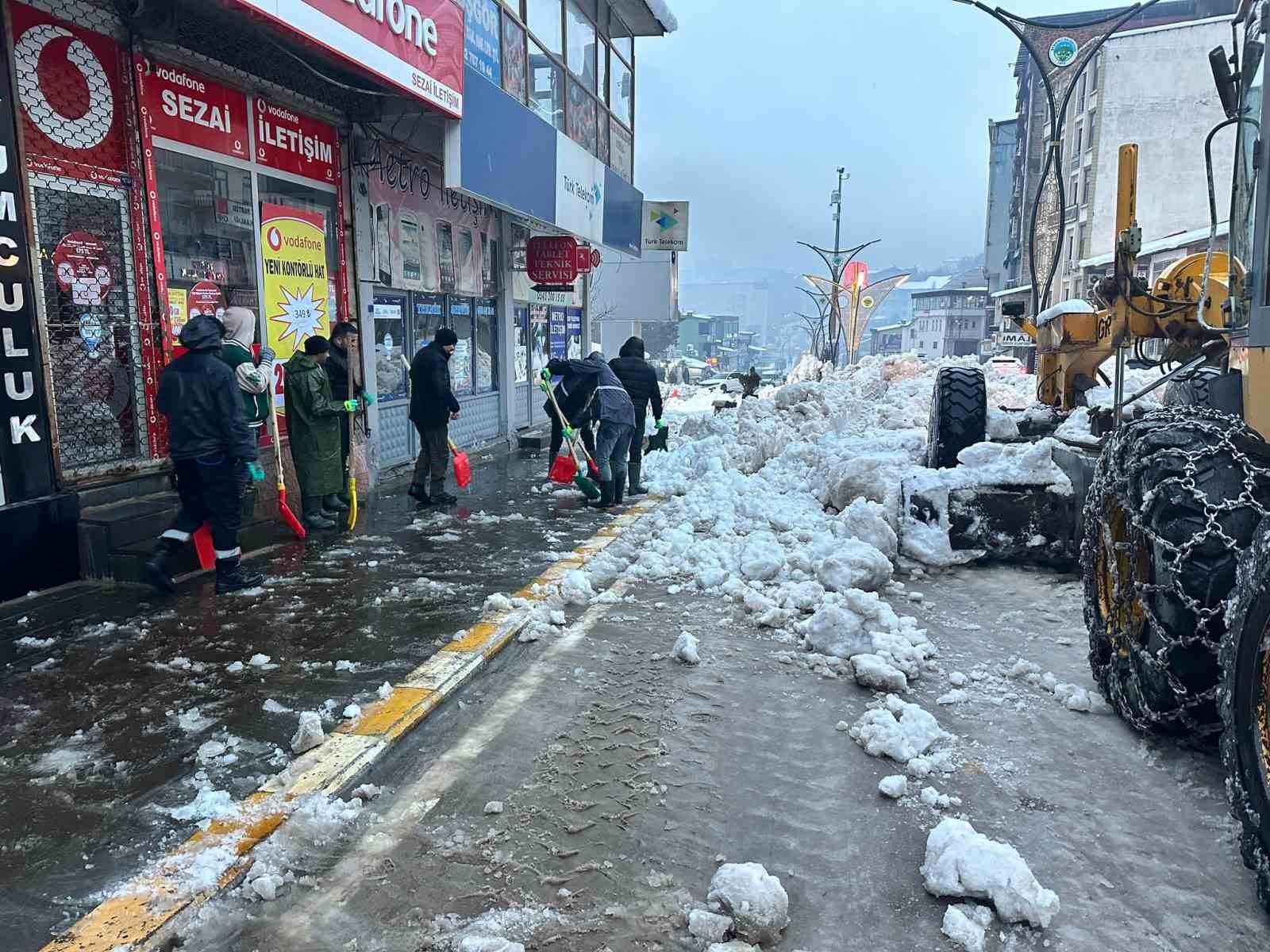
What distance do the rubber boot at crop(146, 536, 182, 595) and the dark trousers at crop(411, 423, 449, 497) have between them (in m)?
3.23

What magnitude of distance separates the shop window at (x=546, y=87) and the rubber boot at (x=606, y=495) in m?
6.32

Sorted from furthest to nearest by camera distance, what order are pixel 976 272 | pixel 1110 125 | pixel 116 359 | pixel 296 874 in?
pixel 976 272 < pixel 1110 125 < pixel 116 359 < pixel 296 874

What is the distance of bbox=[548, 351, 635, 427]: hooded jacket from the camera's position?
344 inches

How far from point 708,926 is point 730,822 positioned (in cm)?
64

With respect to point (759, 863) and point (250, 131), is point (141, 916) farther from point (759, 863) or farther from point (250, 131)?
point (250, 131)

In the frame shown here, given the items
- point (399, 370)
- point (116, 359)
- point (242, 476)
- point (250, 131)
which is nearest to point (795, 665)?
point (242, 476)

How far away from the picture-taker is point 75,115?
585 centimetres

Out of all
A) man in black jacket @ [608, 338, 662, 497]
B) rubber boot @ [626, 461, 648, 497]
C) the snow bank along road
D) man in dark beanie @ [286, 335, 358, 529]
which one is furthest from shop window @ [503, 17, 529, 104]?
the snow bank along road

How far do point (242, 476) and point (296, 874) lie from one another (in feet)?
12.2

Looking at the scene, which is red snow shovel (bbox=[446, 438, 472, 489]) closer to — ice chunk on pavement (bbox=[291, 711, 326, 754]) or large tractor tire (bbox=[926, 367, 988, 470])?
large tractor tire (bbox=[926, 367, 988, 470])

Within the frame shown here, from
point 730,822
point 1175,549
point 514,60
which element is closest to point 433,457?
point 514,60

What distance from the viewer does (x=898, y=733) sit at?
3.63 metres

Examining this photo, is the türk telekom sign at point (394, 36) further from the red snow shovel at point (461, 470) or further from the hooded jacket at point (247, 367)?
the red snow shovel at point (461, 470)

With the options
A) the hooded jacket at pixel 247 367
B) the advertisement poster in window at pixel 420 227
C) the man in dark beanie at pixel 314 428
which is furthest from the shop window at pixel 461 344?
the hooded jacket at pixel 247 367
